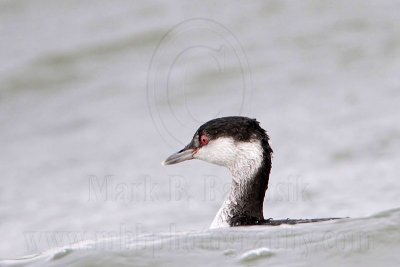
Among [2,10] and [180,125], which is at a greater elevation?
[2,10]

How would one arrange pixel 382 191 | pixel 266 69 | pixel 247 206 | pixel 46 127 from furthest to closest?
pixel 266 69, pixel 46 127, pixel 382 191, pixel 247 206

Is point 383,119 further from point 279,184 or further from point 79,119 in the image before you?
point 79,119

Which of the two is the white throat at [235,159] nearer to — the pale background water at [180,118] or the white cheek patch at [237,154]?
the white cheek patch at [237,154]

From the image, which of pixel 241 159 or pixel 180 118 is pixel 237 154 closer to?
pixel 241 159

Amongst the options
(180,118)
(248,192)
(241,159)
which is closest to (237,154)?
(241,159)

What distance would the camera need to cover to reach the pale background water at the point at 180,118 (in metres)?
11.4

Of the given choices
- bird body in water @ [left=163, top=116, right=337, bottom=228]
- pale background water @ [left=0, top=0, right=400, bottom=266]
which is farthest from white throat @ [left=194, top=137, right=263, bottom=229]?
pale background water @ [left=0, top=0, right=400, bottom=266]

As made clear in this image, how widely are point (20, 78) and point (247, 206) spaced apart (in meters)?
9.22

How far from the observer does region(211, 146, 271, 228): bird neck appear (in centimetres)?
938

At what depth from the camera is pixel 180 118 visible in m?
15.9

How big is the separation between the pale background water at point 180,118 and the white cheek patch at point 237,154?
1032 mm

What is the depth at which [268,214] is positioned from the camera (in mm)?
12234

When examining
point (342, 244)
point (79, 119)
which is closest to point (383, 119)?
point (79, 119)

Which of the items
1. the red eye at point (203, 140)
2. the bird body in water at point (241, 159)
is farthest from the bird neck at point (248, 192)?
the red eye at point (203, 140)
